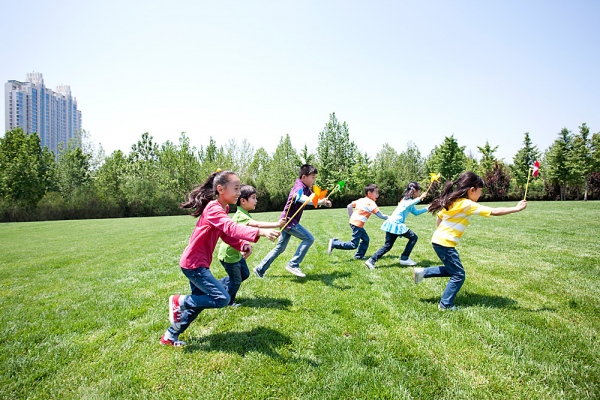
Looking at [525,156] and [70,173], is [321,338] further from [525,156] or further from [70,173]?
[525,156]

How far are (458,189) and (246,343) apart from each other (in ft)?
13.1

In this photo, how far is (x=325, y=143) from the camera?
59094mm

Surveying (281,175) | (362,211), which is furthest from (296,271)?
(281,175)

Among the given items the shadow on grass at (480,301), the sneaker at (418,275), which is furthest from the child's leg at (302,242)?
the shadow on grass at (480,301)

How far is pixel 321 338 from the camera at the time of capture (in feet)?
13.1

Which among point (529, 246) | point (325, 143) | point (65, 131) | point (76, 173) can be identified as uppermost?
point (65, 131)

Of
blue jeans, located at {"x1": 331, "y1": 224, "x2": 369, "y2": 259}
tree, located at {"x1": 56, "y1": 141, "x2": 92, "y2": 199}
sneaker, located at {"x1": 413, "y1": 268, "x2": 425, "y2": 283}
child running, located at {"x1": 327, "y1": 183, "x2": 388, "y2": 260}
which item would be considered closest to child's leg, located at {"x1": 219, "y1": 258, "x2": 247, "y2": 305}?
sneaker, located at {"x1": 413, "y1": 268, "x2": 425, "y2": 283}

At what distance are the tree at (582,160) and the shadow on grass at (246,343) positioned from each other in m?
59.0

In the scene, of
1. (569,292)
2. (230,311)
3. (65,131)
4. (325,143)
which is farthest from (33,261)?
(65,131)

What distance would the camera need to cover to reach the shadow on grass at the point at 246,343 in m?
3.79

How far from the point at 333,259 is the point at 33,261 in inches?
402

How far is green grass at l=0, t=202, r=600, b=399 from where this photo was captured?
313 cm

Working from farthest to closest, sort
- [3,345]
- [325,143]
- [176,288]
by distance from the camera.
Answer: [325,143], [176,288], [3,345]

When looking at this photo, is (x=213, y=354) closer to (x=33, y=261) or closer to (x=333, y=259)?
(x=333, y=259)
